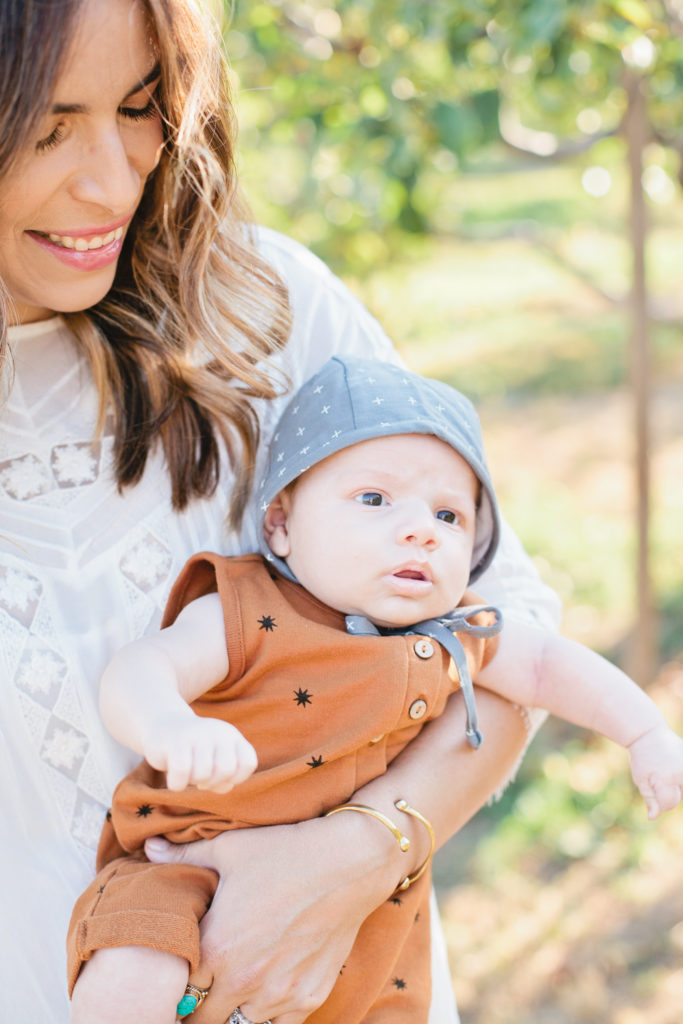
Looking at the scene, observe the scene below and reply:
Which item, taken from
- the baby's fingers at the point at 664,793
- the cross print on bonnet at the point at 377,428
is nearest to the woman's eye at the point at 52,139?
the cross print on bonnet at the point at 377,428

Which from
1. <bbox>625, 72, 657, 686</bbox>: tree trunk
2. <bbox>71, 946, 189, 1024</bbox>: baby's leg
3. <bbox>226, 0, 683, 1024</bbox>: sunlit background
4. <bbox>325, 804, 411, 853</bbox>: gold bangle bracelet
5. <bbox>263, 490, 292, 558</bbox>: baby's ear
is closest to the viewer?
<bbox>71, 946, 189, 1024</bbox>: baby's leg

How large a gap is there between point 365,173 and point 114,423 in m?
1.86

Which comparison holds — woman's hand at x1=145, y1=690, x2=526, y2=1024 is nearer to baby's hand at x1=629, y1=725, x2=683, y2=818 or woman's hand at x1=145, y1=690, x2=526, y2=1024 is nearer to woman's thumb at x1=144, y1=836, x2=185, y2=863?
woman's thumb at x1=144, y1=836, x2=185, y2=863

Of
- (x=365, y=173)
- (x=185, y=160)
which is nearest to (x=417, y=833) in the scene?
(x=185, y=160)

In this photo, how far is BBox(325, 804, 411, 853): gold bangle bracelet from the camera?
1541mm

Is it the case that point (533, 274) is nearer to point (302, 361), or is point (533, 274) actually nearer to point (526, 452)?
point (526, 452)

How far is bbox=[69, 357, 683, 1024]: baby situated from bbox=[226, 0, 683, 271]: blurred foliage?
109 cm

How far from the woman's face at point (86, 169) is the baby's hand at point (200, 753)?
68 cm

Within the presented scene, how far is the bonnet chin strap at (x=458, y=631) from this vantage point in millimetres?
1584

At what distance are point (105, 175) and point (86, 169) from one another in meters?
0.03

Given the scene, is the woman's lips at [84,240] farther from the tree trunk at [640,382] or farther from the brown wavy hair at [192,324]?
the tree trunk at [640,382]

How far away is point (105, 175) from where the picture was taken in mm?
1501

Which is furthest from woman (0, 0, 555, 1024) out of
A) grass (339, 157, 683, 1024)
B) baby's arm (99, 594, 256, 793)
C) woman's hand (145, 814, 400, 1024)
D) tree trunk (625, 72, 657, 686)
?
tree trunk (625, 72, 657, 686)

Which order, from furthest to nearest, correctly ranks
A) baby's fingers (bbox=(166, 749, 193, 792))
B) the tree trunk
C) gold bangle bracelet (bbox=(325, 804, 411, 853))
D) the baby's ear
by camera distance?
the tree trunk
the baby's ear
gold bangle bracelet (bbox=(325, 804, 411, 853))
baby's fingers (bbox=(166, 749, 193, 792))
